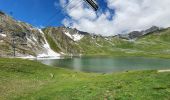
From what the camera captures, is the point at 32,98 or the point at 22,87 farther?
the point at 22,87

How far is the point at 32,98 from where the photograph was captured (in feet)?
108

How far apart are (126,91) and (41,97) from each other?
9.60 metres

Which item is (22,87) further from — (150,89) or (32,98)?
(150,89)

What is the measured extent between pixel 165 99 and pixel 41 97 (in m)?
14.1

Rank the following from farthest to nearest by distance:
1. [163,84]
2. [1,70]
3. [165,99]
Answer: [1,70] < [163,84] < [165,99]

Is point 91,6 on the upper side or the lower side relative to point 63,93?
upper

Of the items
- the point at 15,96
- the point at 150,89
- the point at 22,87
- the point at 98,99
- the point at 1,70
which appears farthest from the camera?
the point at 1,70

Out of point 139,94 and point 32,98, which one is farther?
point 32,98

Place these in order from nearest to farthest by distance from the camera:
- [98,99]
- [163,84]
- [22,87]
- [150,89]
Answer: [98,99], [150,89], [163,84], [22,87]

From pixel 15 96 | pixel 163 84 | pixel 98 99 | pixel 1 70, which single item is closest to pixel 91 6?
pixel 98 99

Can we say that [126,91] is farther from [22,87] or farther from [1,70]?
[1,70]

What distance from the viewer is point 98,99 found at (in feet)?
92.5

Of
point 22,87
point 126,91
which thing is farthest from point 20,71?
point 126,91

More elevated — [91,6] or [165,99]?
[91,6]
